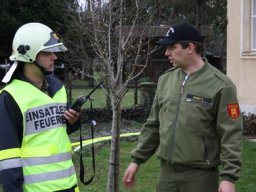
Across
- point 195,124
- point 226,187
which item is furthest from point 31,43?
point 226,187

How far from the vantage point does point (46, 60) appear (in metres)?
3.45

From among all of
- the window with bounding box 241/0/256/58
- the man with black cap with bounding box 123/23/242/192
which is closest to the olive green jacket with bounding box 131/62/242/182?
the man with black cap with bounding box 123/23/242/192

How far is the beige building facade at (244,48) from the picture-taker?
41.1 ft

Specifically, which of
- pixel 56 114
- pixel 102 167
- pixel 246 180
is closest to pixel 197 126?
pixel 56 114

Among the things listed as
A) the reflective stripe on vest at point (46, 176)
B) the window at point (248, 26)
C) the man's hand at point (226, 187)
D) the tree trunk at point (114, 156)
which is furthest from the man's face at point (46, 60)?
the window at point (248, 26)

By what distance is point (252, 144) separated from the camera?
10.1 meters

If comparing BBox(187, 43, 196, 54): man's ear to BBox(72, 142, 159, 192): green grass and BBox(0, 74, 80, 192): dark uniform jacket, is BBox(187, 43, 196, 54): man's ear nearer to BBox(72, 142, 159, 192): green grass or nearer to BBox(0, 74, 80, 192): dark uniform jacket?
BBox(0, 74, 80, 192): dark uniform jacket

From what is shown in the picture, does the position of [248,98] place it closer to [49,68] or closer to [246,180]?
[246,180]

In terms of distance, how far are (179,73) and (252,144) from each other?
6625 mm

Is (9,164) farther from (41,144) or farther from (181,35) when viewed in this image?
(181,35)

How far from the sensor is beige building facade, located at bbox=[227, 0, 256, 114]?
1252 centimetres

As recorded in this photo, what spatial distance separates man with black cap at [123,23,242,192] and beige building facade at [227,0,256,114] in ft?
28.9

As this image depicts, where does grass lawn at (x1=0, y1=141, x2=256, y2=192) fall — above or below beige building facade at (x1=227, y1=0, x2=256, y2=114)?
below

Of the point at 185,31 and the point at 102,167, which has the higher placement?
the point at 185,31
